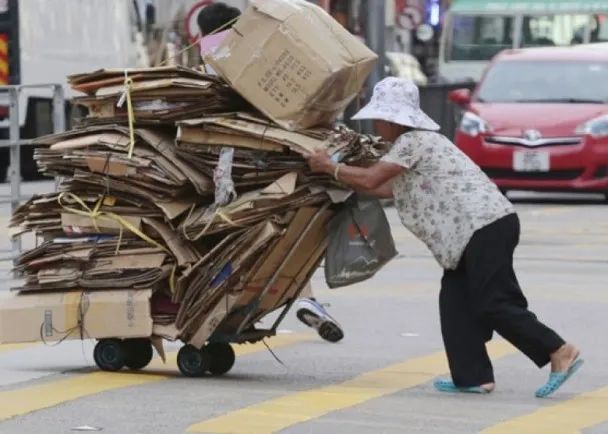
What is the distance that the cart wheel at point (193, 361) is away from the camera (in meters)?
9.32

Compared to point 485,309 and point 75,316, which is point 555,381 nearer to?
point 485,309

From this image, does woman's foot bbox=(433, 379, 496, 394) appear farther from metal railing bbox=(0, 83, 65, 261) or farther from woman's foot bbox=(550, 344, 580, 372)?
metal railing bbox=(0, 83, 65, 261)

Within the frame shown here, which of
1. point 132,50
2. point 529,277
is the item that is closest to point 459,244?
point 529,277

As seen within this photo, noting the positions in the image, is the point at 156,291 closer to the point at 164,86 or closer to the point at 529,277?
the point at 164,86

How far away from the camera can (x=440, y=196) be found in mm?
8758

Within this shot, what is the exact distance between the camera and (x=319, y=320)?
10703mm

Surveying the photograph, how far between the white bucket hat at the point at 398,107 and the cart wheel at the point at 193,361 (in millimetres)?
1412

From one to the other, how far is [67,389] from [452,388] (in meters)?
1.77

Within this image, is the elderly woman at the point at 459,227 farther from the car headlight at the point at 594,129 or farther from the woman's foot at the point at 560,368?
the car headlight at the point at 594,129

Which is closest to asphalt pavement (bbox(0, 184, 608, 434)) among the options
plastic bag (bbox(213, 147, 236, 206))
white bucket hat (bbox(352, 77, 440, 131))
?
plastic bag (bbox(213, 147, 236, 206))

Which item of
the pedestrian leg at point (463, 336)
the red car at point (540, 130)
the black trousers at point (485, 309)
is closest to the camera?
the black trousers at point (485, 309)

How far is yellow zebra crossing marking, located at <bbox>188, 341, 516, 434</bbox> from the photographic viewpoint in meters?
7.94

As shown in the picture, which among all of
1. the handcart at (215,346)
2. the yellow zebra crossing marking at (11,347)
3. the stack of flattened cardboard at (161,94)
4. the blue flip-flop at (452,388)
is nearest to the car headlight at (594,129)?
the yellow zebra crossing marking at (11,347)

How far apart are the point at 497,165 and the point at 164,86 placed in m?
12.1
